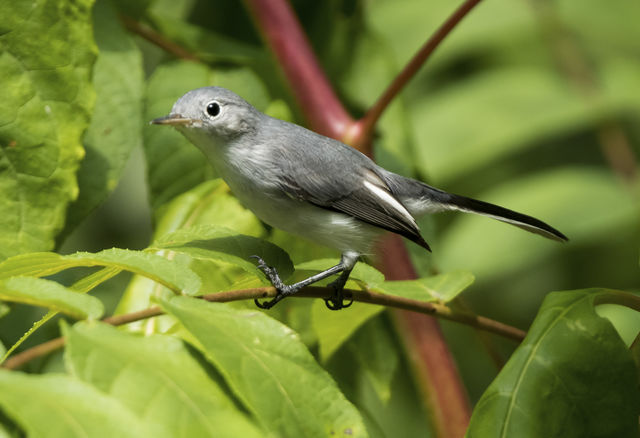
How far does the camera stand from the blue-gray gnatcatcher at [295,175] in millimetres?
2188

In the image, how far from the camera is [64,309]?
1248 millimetres

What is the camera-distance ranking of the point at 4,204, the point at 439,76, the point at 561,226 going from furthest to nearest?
1. the point at 439,76
2. the point at 561,226
3. the point at 4,204

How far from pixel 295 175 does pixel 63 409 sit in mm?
1344

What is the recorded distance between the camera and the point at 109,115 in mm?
2195

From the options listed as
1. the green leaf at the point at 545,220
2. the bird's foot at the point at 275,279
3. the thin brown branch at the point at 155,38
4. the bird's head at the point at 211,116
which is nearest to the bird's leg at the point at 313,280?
the bird's foot at the point at 275,279

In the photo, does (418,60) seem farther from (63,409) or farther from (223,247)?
(63,409)

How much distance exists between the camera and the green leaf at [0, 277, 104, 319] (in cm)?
122

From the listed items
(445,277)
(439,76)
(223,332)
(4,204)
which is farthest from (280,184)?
(439,76)

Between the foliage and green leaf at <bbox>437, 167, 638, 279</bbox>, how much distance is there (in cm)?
1

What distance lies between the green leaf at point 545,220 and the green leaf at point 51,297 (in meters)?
2.43

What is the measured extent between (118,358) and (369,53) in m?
1.89

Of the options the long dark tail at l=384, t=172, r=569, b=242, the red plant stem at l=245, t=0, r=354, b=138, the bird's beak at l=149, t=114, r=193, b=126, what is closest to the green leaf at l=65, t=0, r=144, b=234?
the bird's beak at l=149, t=114, r=193, b=126

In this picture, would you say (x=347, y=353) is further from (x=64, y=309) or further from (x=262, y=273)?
(x=64, y=309)

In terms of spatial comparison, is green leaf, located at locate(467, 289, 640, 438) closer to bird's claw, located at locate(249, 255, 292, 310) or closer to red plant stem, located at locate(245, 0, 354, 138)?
bird's claw, located at locate(249, 255, 292, 310)
